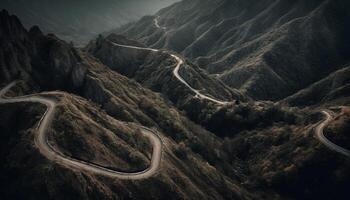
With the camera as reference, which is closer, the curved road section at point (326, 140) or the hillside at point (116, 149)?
the hillside at point (116, 149)

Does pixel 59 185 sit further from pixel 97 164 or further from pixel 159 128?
pixel 159 128

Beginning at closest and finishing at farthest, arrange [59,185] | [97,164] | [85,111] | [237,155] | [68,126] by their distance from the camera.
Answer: [59,185]
[97,164]
[68,126]
[85,111]
[237,155]

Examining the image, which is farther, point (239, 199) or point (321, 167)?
point (321, 167)

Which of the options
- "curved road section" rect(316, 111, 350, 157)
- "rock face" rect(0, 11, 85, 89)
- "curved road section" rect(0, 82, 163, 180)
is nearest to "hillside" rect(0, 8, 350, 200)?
"curved road section" rect(0, 82, 163, 180)

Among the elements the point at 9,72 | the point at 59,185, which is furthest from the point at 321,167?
the point at 9,72

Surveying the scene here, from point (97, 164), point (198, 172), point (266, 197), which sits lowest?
point (266, 197)

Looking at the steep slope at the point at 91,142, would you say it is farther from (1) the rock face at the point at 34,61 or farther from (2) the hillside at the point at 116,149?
(1) the rock face at the point at 34,61

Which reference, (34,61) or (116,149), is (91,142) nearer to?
(116,149)

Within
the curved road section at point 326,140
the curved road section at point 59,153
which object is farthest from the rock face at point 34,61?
the curved road section at point 326,140

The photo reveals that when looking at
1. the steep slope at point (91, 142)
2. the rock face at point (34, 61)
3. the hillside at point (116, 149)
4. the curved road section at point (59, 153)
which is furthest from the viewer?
the rock face at point (34, 61)

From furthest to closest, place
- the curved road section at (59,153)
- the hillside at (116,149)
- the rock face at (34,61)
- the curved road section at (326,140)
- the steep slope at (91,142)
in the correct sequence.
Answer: the rock face at (34,61) → the curved road section at (326,140) → the curved road section at (59,153) → the hillside at (116,149) → the steep slope at (91,142)
